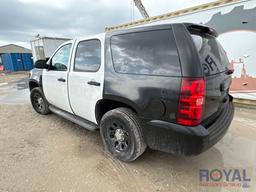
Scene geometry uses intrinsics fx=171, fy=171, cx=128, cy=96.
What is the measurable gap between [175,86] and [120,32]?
121cm

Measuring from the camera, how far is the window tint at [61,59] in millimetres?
3361

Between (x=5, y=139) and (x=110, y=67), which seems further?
(x=5, y=139)

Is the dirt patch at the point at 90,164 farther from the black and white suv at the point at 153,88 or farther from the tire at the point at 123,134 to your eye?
the black and white suv at the point at 153,88

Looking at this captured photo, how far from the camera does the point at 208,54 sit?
6.88 feet

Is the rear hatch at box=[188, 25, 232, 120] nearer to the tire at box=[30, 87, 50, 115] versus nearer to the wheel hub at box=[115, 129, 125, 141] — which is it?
the wheel hub at box=[115, 129, 125, 141]

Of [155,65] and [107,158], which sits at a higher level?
[155,65]

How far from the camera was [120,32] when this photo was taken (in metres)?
2.47

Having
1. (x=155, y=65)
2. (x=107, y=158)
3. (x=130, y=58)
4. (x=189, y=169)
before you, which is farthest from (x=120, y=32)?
(x=189, y=169)

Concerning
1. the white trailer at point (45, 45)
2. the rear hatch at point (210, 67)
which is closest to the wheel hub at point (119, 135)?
the rear hatch at point (210, 67)

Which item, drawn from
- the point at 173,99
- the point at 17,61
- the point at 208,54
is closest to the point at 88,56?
the point at 173,99

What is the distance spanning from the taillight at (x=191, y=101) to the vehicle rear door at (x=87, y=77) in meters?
1.24

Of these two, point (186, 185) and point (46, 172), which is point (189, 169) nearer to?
point (186, 185)

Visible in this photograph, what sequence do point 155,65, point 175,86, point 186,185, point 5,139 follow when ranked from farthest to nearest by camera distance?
point 5,139 → point 186,185 → point 155,65 → point 175,86

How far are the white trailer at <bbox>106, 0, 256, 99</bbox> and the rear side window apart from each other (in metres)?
4.28
